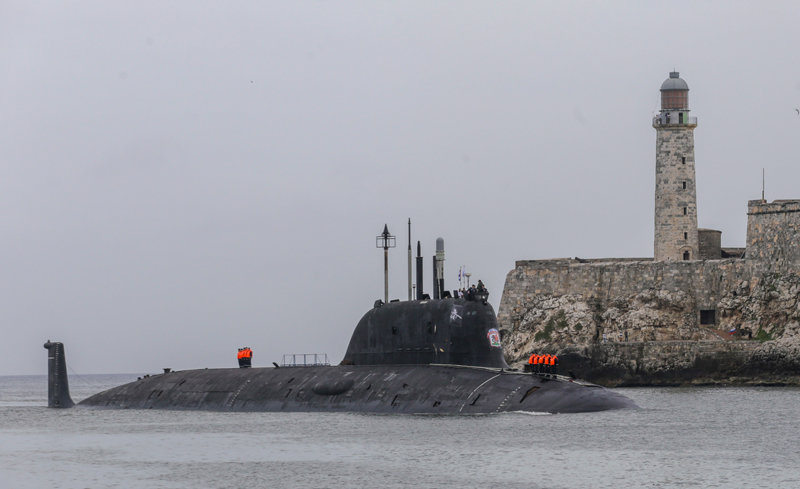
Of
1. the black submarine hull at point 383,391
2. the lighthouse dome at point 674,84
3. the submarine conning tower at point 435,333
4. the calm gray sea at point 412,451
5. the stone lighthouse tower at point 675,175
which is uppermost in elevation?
the lighthouse dome at point 674,84

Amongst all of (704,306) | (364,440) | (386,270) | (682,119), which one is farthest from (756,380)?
(364,440)

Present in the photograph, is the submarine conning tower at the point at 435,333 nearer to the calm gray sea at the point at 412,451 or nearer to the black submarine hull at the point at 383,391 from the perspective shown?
the black submarine hull at the point at 383,391

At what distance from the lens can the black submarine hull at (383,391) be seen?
34344 millimetres

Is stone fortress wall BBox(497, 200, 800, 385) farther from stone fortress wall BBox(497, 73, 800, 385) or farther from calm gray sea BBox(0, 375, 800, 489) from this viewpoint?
calm gray sea BBox(0, 375, 800, 489)

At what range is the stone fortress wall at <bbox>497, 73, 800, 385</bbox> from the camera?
2441 inches

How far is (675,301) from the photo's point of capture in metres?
67.0

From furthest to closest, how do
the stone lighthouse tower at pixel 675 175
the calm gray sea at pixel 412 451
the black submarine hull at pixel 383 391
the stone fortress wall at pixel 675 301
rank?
the stone lighthouse tower at pixel 675 175 → the stone fortress wall at pixel 675 301 → the black submarine hull at pixel 383 391 → the calm gray sea at pixel 412 451

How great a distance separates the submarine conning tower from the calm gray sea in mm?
2285

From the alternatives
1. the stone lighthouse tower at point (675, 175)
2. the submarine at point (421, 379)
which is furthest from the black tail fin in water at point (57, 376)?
the stone lighthouse tower at point (675, 175)

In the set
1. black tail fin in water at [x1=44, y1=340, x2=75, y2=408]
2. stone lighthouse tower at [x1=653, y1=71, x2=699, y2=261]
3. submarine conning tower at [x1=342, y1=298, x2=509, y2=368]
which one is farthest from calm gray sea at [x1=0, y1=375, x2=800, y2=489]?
stone lighthouse tower at [x1=653, y1=71, x2=699, y2=261]

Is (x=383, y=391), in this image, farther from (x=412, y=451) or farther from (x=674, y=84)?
(x=674, y=84)

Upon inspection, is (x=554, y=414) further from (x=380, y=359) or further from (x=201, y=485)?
(x=201, y=485)

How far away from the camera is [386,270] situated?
1559 inches

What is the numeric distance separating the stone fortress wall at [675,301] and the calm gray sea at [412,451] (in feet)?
68.3
